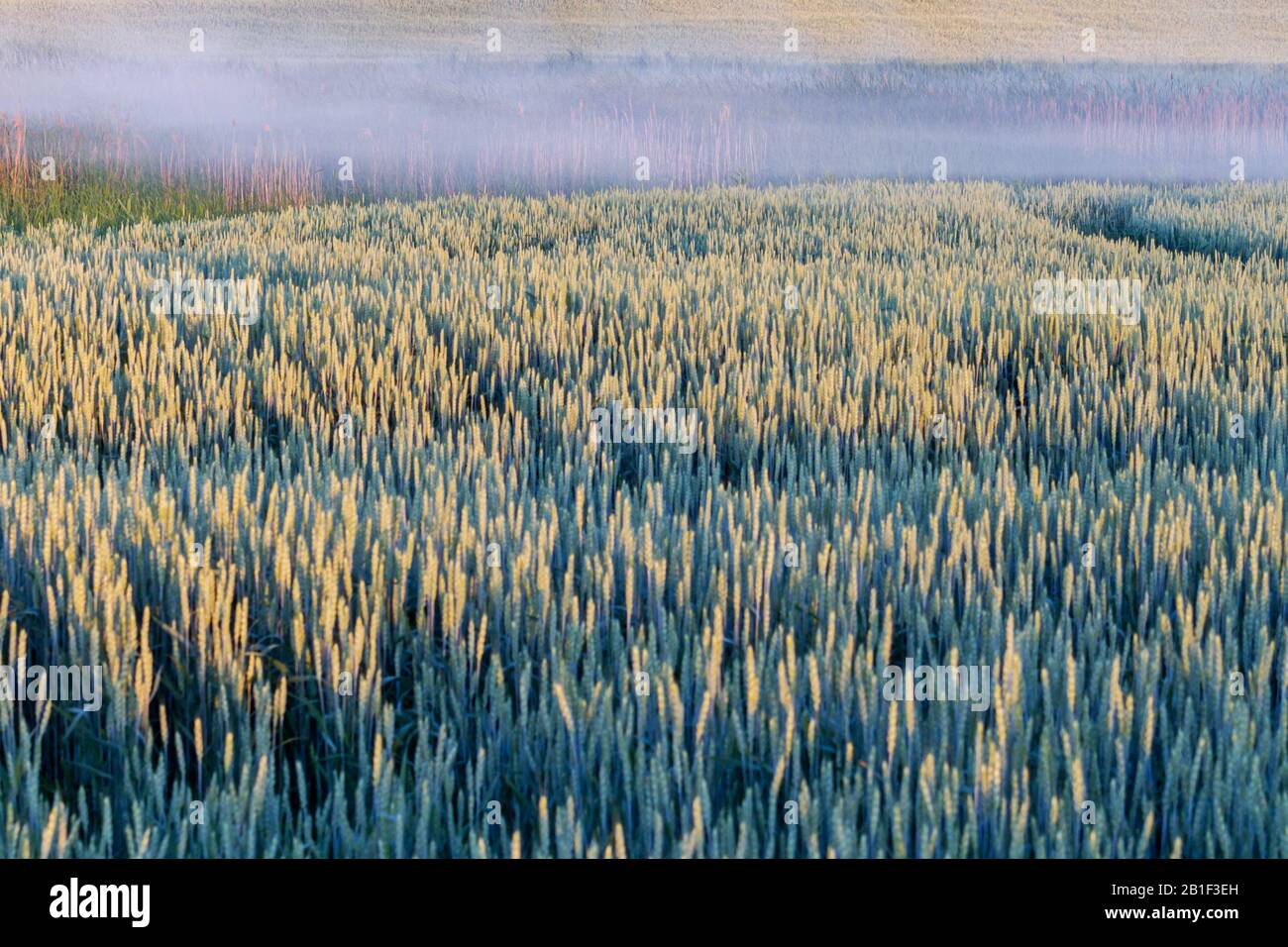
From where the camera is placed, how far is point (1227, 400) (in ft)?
13.7

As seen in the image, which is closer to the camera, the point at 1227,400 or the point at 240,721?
the point at 240,721

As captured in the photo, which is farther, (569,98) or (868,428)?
(569,98)

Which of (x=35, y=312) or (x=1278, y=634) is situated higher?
(x=35, y=312)

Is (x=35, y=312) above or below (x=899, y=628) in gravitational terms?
above

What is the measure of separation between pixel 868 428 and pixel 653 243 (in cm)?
503

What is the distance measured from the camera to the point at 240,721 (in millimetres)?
2021

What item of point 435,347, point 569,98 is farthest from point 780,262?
point 569,98

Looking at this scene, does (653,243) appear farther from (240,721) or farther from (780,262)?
(240,721)

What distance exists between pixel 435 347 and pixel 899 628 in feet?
9.87
